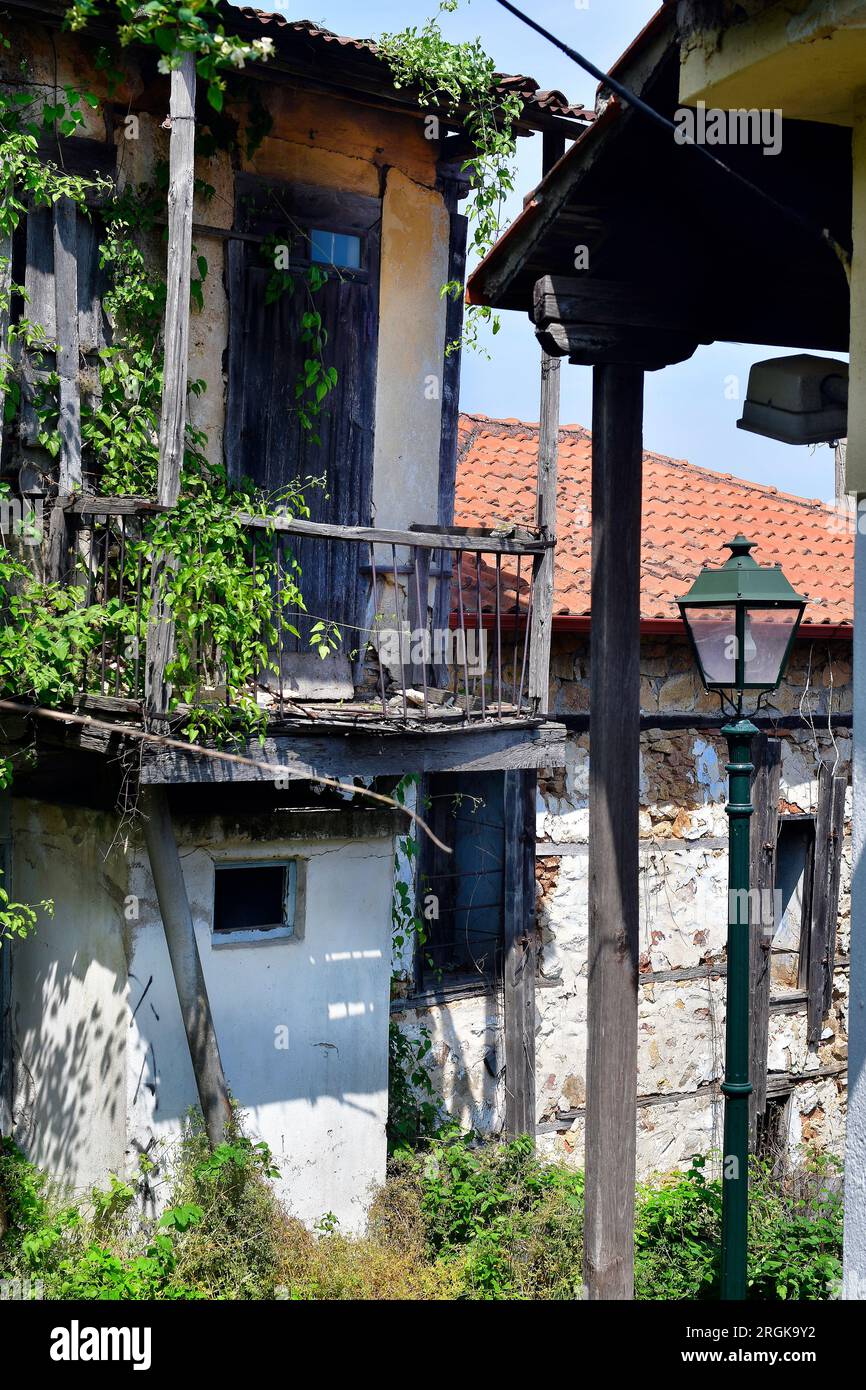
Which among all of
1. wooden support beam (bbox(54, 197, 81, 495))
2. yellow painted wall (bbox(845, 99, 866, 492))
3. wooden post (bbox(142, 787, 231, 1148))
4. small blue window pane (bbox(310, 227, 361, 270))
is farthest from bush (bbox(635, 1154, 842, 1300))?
small blue window pane (bbox(310, 227, 361, 270))

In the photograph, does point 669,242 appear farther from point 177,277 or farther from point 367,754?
point 367,754

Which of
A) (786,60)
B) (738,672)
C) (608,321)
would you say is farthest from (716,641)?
(786,60)

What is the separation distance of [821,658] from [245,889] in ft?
17.3

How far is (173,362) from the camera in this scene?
5.81 m

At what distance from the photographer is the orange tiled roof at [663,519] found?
941 centimetres

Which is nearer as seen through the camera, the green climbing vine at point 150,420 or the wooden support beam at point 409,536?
the green climbing vine at point 150,420

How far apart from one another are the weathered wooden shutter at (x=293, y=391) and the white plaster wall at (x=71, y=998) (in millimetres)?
1536

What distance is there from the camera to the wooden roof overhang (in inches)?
174

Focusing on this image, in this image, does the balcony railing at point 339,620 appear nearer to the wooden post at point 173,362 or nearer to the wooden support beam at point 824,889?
the wooden post at point 173,362

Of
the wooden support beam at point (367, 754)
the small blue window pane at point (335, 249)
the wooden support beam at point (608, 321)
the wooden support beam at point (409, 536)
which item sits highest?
the small blue window pane at point (335, 249)

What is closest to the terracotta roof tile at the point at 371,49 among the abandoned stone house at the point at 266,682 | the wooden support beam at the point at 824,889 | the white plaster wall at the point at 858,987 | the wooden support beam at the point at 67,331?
the abandoned stone house at the point at 266,682

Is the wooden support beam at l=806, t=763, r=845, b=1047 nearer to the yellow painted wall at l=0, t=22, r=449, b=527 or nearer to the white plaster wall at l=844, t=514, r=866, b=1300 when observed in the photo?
the yellow painted wall at l=0, t=22, r=449, b=527

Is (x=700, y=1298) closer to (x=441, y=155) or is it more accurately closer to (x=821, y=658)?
(x=821, y=658)

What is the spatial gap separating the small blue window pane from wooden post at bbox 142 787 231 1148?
322 cm
